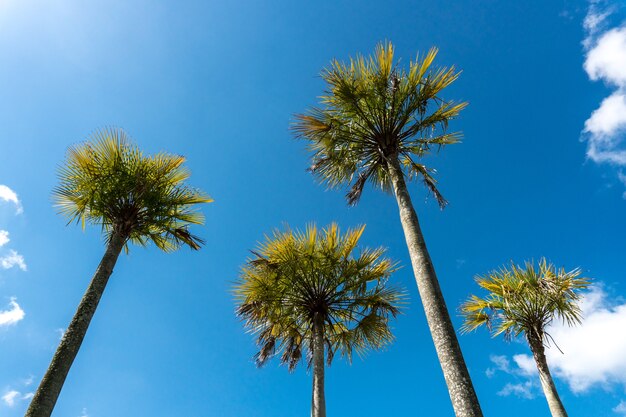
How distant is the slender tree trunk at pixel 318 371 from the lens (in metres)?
9.16

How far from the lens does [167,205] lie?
8.48 metres

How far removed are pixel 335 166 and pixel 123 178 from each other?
4848 millimetres

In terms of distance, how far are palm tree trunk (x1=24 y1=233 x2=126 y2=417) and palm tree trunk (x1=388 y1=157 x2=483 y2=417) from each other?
18.2 feet

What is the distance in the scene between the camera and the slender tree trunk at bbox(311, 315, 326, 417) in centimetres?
916

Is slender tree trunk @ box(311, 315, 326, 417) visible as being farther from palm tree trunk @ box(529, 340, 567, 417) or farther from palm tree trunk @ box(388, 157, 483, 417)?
palm tree trunk @ box(529, 340, 567, 417)

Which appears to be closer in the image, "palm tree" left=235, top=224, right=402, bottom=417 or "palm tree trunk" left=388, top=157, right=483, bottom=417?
"palm tree trunk" left=388, top=157, right=483, bottom=417

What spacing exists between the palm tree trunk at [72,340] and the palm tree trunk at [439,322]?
555 centimetres

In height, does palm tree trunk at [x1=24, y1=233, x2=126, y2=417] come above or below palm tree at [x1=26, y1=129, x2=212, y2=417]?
below

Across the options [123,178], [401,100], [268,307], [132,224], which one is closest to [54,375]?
[132,224]

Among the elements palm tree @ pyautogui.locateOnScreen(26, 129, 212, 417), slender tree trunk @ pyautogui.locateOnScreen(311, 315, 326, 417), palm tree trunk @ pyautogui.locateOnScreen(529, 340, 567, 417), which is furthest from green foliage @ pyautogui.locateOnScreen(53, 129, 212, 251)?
palm tree trunk @ pyautogui.locateOnScreen(529, 340, 567, 417)

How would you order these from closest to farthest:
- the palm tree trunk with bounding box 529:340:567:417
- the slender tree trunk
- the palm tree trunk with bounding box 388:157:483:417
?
the palm tree trunk with bounding box 388:157:483:417, the slender tree trunk, the palm tree trunk with bounding box 529:340:567:417

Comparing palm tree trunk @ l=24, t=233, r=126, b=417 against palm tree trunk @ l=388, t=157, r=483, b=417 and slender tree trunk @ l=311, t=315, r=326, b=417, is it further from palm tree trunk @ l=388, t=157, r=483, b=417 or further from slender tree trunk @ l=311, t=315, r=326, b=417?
palm tree trunk @ l=388, t=157, r=483, b=417

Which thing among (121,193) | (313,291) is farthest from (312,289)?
(121,193)

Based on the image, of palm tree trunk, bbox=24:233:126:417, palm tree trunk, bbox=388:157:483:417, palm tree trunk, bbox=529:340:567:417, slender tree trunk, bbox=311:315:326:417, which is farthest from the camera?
palm tree trunk, bbox=529:340:567:417
